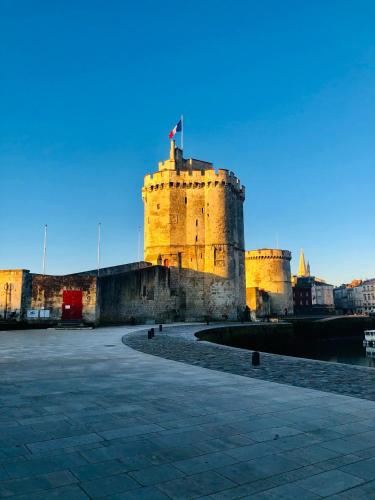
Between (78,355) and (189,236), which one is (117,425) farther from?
(189,236)

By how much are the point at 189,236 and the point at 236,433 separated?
3681cm

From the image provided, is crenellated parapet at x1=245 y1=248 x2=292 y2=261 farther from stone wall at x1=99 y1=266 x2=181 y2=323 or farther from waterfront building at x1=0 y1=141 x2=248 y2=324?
stone wall at x1=99 y1=266 x2=181 y2=323

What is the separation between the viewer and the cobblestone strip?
8.47m

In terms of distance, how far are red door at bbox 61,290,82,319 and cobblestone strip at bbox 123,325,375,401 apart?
1338 cm

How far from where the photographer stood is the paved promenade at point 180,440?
3.52m

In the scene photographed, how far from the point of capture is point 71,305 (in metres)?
28.4

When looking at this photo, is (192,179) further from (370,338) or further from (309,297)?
(309,297)

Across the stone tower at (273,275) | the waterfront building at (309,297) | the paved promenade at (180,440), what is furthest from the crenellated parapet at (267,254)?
the paved promenade at (180,440)

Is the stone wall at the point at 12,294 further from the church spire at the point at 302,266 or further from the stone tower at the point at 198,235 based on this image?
the church spire at the point at 302,266

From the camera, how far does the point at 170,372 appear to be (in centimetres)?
990

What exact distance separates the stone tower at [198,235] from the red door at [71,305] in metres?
14.0

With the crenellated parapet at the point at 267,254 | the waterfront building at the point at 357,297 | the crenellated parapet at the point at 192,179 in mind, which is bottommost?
the waterfront building at the point at 357,297

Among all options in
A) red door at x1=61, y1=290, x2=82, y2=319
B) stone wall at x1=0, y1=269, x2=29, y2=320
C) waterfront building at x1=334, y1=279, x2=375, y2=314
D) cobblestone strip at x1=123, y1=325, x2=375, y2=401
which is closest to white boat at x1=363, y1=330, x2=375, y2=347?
cobblestone strip at x1=123, y1=325, x2=375, y2=401

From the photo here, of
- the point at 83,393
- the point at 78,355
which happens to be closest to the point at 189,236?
the point at 78,355
